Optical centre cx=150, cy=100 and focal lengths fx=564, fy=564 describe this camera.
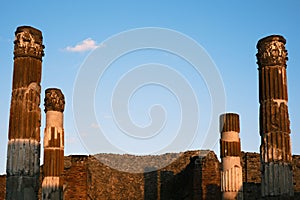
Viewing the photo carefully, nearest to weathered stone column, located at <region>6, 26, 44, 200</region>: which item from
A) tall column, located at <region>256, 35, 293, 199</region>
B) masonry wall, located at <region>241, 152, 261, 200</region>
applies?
tall column, located at <region>256, 35, 293, 199</region>

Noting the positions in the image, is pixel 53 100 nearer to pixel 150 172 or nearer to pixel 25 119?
pixel 25 119

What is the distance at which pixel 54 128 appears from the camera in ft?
48.4

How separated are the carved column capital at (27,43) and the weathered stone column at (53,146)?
5455 mm

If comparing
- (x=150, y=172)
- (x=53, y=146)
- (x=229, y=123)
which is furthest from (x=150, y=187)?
(x=53, y=146)

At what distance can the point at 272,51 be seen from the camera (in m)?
9.67

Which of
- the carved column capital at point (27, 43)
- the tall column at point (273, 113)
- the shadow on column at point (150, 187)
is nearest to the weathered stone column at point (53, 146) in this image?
the carved column capital at point (27, 43)

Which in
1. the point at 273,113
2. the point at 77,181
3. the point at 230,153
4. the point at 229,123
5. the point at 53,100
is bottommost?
the point at 77,181

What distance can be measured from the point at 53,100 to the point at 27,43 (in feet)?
18.4

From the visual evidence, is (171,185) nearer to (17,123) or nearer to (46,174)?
(46,174)

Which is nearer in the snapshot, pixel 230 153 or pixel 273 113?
pixel 273 113

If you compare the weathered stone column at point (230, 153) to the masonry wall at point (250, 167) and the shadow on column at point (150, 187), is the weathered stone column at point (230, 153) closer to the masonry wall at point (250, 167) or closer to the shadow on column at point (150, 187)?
the masonry wall at point (250, 167)

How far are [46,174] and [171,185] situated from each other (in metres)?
12.6

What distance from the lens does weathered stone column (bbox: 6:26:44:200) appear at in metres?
8.80

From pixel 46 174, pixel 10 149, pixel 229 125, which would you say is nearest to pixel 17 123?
pixel 10 149
